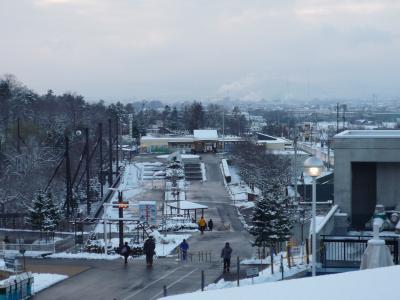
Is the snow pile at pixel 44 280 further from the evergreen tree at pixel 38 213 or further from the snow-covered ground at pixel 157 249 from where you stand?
the evergreen tree at pixel 38 213

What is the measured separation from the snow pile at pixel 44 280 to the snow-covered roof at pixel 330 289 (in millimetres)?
9528

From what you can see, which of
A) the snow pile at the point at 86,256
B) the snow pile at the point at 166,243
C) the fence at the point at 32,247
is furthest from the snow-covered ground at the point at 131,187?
the snow pile at the point at 86,256

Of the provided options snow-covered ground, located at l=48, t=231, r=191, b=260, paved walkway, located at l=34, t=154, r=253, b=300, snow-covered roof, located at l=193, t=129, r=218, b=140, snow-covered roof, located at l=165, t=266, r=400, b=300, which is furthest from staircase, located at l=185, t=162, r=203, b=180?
snow-covered roof, located at l=165, t=266, r=400, b=300

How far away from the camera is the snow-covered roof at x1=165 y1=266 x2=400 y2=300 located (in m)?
4.45

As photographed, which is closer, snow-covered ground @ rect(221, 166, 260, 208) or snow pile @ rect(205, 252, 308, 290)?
snow pile @ rect(205, 252, 308, 290)

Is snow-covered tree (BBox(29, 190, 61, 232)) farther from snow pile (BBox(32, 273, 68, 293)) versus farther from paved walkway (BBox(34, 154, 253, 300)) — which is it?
snow pile (BBox(32, 273, 68, 293))

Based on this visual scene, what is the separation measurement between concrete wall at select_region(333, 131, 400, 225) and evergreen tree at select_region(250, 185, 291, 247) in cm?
509

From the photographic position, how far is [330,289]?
465 centimetres

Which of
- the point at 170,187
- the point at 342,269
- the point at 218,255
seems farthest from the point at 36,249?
the point at 170,187

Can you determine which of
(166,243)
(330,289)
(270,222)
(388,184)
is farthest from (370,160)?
(330,289)

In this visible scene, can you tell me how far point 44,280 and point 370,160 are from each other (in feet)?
24.8

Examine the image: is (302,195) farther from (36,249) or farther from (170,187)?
(36,249)

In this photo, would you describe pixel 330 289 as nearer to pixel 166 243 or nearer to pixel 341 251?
pixel 341 251

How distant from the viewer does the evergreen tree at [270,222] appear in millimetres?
20141
